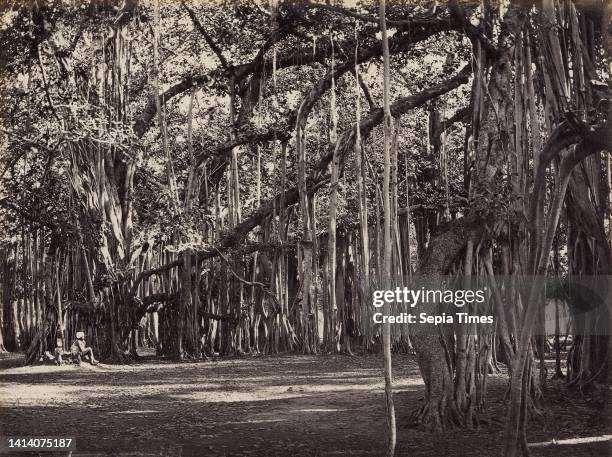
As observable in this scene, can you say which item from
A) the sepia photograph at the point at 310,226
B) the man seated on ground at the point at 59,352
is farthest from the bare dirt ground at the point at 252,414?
the man seated on ground at the point at 59,352

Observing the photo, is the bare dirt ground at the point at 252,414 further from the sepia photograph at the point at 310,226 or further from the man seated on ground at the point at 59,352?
the man seated on ground at the point at 59,352

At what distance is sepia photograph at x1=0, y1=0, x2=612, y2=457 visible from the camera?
514 cm

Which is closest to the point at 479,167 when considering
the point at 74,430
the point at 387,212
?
the point at 387,212

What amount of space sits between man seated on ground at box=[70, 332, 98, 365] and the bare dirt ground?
76 centimetres

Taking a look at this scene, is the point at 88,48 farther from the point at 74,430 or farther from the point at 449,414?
the point at 449,414

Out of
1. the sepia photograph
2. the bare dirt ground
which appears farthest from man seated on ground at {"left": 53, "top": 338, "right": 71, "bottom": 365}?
the bare dirt ground

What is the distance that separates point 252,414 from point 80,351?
5.30 meters

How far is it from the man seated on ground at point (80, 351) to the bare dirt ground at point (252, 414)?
2.49ft

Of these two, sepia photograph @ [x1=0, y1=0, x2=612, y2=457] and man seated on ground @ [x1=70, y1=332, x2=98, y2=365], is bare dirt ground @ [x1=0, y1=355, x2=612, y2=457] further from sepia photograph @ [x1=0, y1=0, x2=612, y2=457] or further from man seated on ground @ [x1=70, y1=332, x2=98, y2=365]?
man seated on ground @ [x1=70, y1=332, x2=98, y2=365]

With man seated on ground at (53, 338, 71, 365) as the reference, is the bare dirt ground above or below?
below

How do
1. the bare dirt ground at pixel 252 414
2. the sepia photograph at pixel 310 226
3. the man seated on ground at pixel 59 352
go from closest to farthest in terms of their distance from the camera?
the bare dirt ground at pixel 252 414 → the sepia photograph at pixel 310 226 → the man seated on ground at pixel 59 352

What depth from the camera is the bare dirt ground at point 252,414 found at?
504cm

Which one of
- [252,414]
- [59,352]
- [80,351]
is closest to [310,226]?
[80,351]

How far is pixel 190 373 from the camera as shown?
33.0 feet
